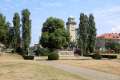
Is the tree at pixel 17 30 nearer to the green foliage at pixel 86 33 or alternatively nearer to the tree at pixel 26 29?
the tree at pixel 26 29

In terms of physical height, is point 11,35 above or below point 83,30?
below

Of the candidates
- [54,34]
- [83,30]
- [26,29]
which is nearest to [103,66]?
[26,29]

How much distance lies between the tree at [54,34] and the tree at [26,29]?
3.86m

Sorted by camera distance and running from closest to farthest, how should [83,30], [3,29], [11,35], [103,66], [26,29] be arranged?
[103,66] < [26,29] < [3,29] < [11,35] < [83,30]

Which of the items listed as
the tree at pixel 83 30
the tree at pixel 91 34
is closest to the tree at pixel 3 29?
the tree at pixel 83 30

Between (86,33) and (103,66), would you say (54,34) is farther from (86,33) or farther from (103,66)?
(103,66)

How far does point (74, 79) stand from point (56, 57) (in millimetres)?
34126

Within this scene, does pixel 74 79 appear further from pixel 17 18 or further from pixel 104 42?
pixel 104 42

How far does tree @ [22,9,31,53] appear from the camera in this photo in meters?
84.2

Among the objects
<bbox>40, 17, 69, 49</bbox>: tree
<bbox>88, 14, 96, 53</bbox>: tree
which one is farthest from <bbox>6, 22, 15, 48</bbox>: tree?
<bbox>88, 14, 96, 53</bbox>: tree

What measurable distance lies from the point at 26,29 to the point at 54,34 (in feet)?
23.2

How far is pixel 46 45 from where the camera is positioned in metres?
86.7

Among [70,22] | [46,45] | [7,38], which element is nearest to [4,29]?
[7,38]

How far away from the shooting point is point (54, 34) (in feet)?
285
